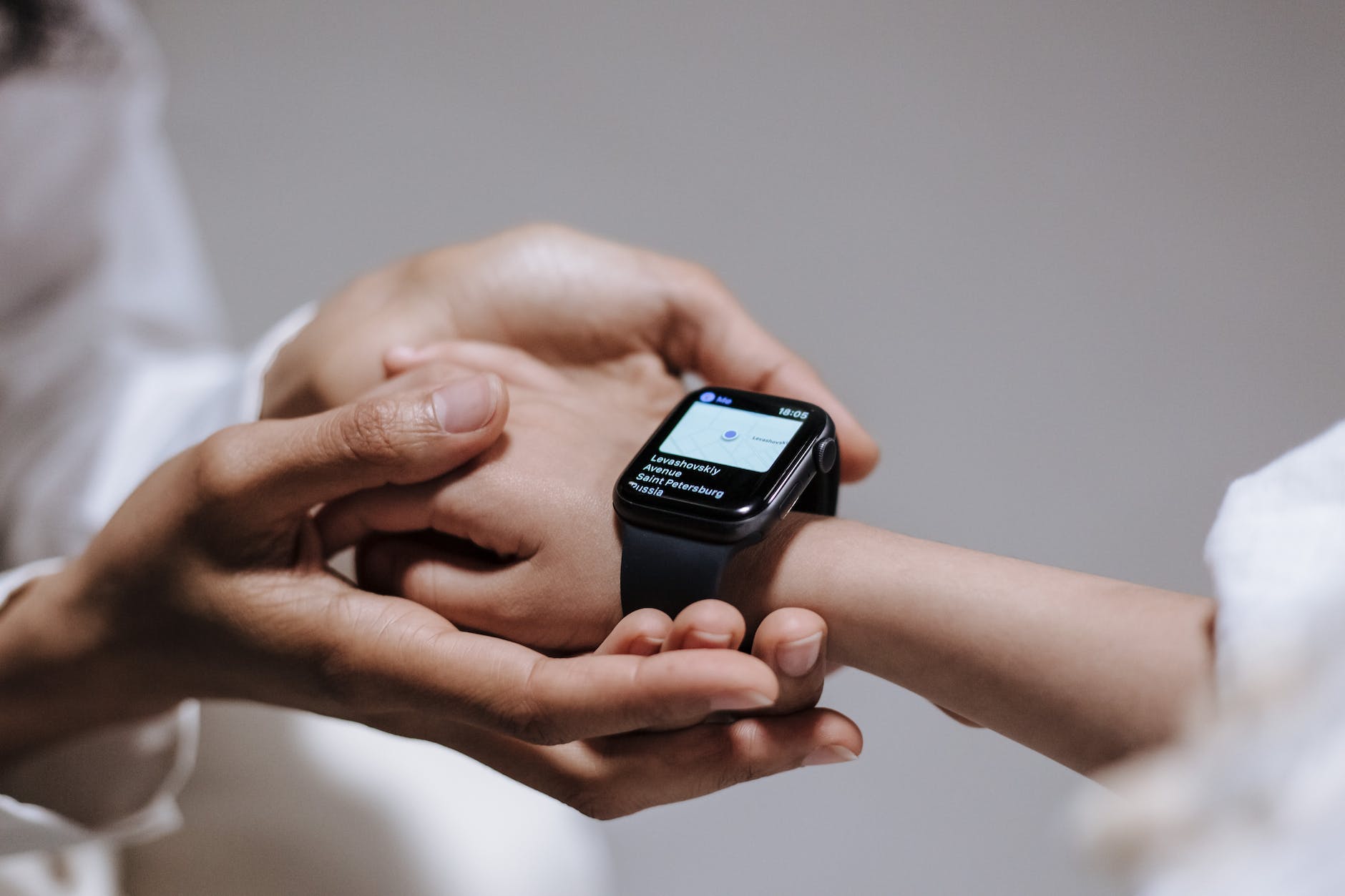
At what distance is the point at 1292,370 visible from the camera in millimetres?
1271

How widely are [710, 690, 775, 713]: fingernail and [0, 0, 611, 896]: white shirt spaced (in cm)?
44

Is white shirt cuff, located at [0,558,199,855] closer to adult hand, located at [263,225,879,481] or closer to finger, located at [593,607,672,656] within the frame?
adult hand, located at [263,225,879,481]

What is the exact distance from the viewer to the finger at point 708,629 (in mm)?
562

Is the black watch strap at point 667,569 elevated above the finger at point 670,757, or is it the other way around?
the black watch strap at point 667,569

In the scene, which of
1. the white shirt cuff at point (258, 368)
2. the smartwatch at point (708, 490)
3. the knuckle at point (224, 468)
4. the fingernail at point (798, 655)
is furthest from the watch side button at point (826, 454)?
the white shirt cuff at point (258, 368)

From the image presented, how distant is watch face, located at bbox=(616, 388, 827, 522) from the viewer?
2.00ft

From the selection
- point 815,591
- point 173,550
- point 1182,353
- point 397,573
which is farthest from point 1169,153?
point 173,550

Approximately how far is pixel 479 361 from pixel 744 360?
0.71 ft

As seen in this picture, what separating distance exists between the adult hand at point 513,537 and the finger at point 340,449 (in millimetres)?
36

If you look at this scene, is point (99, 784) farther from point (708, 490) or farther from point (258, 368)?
point (708, 490)

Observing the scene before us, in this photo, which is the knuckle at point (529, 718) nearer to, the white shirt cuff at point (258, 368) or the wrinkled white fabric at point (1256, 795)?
the wrinkled white fabric at point (1256, 795)

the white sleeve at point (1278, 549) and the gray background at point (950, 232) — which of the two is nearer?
the white sleeve at point (1278, 549)

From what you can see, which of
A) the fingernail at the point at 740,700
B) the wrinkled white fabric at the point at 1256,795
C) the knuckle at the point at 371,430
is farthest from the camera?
the knuckle at the point at 371,430

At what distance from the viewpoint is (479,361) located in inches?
33.9
